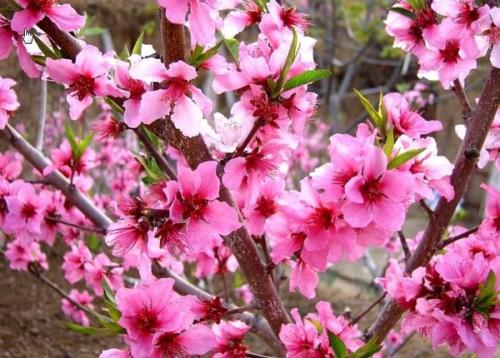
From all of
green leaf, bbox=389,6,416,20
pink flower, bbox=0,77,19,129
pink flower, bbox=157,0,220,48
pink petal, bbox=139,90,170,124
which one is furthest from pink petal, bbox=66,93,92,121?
green leaf, bbox=389,6,416,20

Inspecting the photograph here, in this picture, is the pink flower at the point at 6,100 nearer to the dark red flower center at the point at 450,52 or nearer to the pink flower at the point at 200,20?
the pink flower at the point at 200,20

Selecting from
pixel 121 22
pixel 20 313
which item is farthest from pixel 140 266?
pixel 121 22

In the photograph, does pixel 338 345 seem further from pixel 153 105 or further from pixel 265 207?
pixel 153 105

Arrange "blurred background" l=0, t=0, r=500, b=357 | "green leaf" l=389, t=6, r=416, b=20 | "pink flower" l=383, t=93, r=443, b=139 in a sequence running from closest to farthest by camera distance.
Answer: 1. "pink flower" l=383, t=93, r=443, b=139
2. "green leaf" l=389, t=6, r=416, b=20
3. "blurred background" l=0, t=0, r=500, b=357

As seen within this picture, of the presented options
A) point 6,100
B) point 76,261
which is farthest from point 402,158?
point 76,261

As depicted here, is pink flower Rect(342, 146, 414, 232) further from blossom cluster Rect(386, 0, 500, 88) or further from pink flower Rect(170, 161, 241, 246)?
blossom cluster Rect(386, 0, 500, 88)

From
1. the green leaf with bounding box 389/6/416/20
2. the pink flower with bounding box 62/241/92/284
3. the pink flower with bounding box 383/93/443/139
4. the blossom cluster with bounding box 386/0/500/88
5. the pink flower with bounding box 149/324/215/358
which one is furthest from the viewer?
the pink flower with bounding box 62/241/92/284

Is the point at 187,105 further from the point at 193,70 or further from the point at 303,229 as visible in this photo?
the point at 303,229

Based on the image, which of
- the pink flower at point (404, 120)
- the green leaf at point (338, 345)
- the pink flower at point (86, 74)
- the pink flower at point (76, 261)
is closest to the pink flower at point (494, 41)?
the pink flower at point (404, 120)
